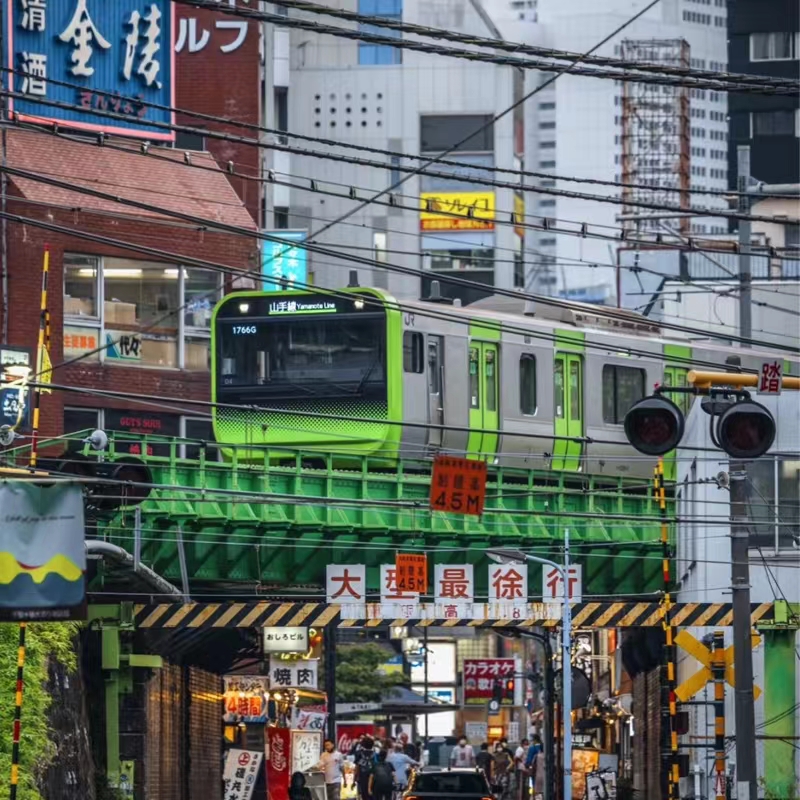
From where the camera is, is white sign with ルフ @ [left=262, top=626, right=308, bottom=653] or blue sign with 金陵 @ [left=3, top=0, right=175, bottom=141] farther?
blue sign with 金陵 @ [left=3, top=0, right=175, bottom=141]

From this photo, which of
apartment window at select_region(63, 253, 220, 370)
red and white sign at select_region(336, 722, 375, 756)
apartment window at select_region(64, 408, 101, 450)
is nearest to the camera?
apartment window at select_region(64, 408, 101, 450)

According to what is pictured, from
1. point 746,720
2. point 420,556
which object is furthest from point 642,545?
point 746,720

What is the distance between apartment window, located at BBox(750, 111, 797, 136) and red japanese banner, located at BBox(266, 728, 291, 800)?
191ft

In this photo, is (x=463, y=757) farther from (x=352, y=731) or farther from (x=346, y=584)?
(x=352, y=731)

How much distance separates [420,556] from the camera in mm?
33062

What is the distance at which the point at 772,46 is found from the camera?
96.4 meters

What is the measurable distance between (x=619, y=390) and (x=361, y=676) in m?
47.2

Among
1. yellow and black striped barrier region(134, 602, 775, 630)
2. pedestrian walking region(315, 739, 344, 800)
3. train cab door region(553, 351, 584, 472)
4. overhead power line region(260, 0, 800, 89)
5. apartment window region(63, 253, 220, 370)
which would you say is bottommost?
pedestrian walking region(315, 739, 344, 800)

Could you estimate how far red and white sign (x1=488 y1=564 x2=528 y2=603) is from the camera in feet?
112

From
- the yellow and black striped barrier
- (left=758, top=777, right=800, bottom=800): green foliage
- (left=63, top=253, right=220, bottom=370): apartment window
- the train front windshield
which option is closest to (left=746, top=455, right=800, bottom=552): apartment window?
the yellow and black striped barrier

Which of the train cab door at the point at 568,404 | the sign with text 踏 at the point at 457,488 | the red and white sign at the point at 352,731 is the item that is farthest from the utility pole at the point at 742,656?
the red and white sign at the point at 352,731

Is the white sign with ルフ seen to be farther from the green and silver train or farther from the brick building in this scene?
the green and silver train

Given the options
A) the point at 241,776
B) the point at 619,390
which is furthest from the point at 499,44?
the point at 241,776

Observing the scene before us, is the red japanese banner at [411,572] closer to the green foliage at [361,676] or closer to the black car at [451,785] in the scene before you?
the black car at [451,785]
